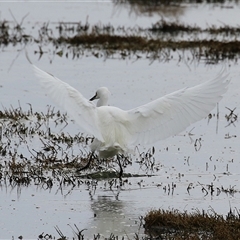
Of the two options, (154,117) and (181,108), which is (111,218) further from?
(181,108)

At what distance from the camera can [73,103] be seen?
8102 mm

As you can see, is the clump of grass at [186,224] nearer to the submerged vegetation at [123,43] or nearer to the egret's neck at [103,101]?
the egret's neck at [103,101]

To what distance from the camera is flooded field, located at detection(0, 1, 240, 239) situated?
7195 millimetres

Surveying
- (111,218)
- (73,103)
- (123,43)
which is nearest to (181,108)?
(73,103)

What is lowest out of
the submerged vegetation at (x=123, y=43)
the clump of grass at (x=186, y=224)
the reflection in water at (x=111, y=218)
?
the reflection in water at (x=111, y=218)

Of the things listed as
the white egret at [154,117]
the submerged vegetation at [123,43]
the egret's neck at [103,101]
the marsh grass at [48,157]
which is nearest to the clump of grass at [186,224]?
the marsh grass at [48,157]

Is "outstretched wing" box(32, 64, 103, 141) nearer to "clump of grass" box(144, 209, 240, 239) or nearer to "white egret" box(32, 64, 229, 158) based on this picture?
"white egret" box(32, 64, 229, 158)

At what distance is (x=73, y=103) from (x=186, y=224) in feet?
7.15

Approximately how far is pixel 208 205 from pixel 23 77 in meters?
8.97

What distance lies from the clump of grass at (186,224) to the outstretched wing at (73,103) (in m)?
1.72

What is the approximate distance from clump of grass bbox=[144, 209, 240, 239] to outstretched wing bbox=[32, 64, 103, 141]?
172 centimetres

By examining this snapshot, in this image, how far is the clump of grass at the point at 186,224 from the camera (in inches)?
252

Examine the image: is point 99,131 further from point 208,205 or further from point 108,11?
point 108,11

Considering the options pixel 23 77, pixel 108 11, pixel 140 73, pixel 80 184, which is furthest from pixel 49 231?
pixel 108 11
